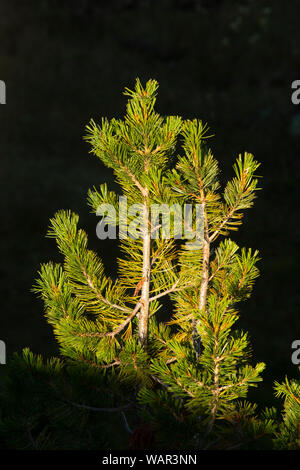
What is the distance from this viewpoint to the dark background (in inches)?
322

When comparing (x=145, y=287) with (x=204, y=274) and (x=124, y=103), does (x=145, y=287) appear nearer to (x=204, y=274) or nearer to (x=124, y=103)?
(x=204, y=274)

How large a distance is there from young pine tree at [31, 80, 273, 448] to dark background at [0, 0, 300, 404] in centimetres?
503

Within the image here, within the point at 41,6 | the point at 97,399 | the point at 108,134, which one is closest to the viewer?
the point at 97,399

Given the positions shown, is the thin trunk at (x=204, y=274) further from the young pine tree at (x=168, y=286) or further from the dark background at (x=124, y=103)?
the dark background at (x=124, y=103)

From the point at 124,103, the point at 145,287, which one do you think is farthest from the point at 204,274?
the point at 124,103

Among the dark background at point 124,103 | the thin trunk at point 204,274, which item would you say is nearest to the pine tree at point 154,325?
the thin trunk at point 204,274

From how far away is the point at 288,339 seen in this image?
6.79m

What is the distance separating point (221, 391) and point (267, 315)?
5.85 metres

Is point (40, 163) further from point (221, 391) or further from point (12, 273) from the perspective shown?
point (221, 391)

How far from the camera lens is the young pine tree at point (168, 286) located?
1.59m

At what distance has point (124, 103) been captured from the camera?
40.8ft

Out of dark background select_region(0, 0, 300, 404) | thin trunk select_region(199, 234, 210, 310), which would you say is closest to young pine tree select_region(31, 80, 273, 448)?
thin trunk select_region(199, 234, 210, 310)

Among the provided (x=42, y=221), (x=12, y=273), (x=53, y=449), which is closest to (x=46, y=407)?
(x=53, y=449)

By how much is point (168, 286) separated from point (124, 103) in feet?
36.0
